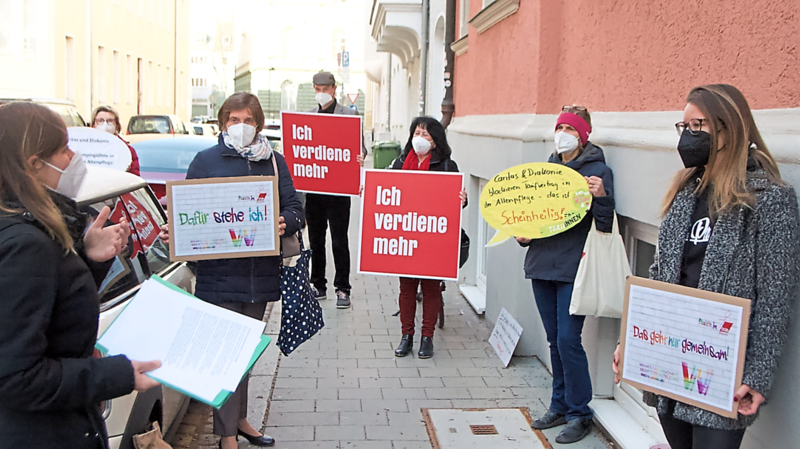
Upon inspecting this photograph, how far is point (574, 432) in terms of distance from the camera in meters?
4.48

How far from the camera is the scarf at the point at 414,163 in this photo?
19.5ft

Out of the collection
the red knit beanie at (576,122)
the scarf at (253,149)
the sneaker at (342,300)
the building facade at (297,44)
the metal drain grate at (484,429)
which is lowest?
the metal drain grate at (484,429)

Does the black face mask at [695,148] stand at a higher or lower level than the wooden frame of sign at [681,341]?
higher

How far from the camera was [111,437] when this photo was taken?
9.57ft

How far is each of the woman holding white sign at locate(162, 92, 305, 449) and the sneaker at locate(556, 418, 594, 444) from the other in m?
1.82

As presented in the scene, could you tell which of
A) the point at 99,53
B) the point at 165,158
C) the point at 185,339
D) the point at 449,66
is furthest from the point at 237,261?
the point at 99,53

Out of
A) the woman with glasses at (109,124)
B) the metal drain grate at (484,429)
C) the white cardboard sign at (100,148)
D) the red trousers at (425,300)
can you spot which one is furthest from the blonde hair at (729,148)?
the woman with glasses at (109,124)

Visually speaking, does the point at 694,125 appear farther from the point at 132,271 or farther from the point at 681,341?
the point at 132,271

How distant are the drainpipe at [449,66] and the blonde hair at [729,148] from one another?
7676mm

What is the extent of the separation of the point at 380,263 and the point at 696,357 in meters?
3.49

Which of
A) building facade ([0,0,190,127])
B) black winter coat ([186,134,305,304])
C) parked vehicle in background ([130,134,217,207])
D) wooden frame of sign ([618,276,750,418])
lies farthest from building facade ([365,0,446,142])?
building facade ([0,0,190,127])

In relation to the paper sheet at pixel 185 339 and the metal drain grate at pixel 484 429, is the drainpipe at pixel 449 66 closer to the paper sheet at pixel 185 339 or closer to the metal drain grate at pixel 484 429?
the metal drain grate at pixel 484 429

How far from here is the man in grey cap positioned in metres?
7.41

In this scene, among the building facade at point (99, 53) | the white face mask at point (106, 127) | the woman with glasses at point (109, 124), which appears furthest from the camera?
the building facade at point (99, 53)
